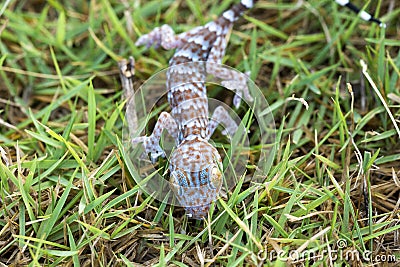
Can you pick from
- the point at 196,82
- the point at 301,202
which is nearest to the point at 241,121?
the point at 196,82

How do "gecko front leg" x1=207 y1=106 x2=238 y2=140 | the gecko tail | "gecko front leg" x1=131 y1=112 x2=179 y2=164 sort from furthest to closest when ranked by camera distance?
the gecko tail, "gecko front leg" x1=207 y1=106 x2=238 y2=140, "gecko front leg" x1=131 y1=112 x2=179 y2=164

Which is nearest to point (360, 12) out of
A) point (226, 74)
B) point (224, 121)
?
point (226, 74)

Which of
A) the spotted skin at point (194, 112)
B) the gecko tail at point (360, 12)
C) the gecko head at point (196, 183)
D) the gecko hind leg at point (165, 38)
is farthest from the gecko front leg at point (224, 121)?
the gecko tail at point (360, 12)

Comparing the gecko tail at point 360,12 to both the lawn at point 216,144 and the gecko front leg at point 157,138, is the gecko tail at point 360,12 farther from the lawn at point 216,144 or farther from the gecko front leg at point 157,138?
the gecko front leg at point 157,138

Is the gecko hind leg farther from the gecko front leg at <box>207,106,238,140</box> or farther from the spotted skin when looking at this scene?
the gecko front leg at <box>207,106,238,140</box>

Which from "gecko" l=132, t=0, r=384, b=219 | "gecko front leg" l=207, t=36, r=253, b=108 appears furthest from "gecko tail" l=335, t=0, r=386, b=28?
"gecko front leg" l=207, t=36, r=253, b=108

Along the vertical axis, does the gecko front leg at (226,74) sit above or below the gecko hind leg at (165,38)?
below

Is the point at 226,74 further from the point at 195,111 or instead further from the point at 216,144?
the point at 216,144
